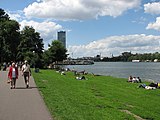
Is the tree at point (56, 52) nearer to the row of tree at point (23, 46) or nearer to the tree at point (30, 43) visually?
the row of tree at point (23, 46)

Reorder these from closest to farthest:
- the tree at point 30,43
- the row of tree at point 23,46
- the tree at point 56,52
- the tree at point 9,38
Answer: the row of tree at point 23,46 → the tree at point 9,38 → the tree at point 30,43 → the tree at point 56,52

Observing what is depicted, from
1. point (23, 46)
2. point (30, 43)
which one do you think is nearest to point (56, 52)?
point (30, 43)

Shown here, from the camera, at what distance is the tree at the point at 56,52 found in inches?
4273

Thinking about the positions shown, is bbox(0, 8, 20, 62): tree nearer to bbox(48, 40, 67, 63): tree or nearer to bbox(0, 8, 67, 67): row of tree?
bbox(0, 8, 67, 67): row of tree

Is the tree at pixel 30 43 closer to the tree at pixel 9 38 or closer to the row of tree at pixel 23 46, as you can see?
the row of tree at pixel 23 46

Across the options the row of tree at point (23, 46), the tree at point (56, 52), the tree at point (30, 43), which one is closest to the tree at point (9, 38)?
the row of tree at point (23, 46)

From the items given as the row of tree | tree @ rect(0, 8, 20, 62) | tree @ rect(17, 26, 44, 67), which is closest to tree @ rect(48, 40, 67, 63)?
the row of tree

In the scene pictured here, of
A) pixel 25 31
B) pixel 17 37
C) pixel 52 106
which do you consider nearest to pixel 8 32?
pixel 17 37

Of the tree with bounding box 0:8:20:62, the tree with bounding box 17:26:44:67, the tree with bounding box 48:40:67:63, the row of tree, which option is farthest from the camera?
the tree with bounding box 48:40:67:63

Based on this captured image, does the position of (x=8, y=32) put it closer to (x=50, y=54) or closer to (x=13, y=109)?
(x=50, y=54)

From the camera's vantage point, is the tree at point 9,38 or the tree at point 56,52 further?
the tree at point 56,52

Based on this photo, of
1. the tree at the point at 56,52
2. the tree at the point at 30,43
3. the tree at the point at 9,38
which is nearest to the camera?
the tree at the point at 9,38

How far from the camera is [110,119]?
1149 cm

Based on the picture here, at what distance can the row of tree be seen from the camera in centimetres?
8773
